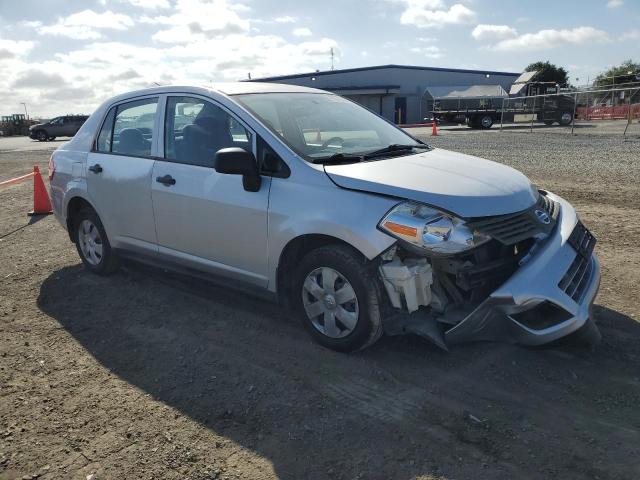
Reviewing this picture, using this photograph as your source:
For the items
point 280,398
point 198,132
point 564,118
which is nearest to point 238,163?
point 198,132

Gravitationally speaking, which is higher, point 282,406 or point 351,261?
point 351,261

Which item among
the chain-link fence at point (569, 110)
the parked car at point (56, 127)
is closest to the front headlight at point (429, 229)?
the chain-link fence at point (569, 110)

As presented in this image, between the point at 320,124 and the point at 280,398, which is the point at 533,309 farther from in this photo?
the point at 320,124

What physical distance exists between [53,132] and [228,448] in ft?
137

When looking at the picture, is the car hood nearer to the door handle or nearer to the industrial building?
the door handle

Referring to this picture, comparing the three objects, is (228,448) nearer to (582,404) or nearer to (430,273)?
(430,273)

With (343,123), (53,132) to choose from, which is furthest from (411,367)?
(53,132)

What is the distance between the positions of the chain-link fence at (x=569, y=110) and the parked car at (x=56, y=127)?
29.3m

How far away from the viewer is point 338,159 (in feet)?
12.7

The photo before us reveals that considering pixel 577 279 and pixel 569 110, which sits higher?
pixel 569 110

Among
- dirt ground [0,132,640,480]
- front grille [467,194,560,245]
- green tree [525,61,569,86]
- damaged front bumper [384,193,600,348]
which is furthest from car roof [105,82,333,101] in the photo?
green tree [525,61,569,86]

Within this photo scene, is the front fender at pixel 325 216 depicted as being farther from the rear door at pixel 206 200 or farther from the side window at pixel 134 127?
the side window at pixel 134 127

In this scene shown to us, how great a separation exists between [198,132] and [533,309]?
2.88 metres

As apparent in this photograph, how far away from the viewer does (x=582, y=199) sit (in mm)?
8297
